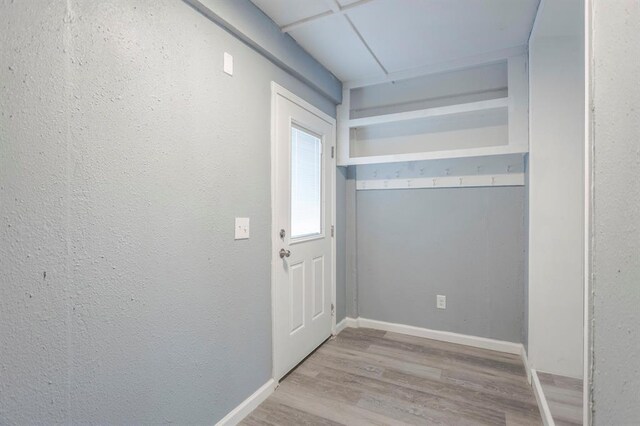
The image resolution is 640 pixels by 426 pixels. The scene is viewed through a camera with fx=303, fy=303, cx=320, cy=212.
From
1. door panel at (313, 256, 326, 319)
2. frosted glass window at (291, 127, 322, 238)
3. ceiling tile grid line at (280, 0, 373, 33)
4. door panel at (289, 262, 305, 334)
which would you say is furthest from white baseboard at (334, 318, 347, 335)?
ceiling tile grid line at (280, 0, 373, 33)

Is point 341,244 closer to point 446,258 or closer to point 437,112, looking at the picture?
point 446,258

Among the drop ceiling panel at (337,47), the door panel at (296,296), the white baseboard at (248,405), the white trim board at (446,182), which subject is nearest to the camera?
the white baseboard at (248,405)

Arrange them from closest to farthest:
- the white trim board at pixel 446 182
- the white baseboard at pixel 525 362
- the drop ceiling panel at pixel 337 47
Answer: the drop ceiling panel at pixel 337 47 < the white baseboard at pixel 525 362 < the white trim board at pixel 446 182

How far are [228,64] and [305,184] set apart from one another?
1.04 meters

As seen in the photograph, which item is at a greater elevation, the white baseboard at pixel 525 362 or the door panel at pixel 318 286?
the door panel at pixel 318 286

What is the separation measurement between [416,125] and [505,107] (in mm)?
711

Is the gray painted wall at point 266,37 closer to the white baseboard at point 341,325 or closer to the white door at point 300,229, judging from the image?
the white door at point 300,229

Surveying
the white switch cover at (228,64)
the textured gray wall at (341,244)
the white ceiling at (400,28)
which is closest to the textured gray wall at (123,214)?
the white switch cover at (228,64)

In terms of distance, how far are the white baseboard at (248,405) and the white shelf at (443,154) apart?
1935mm

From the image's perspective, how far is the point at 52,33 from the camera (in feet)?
3.18

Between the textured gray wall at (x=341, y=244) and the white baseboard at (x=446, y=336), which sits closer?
the white baseboard at (x=446, y=336)

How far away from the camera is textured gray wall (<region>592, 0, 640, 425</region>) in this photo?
726mm

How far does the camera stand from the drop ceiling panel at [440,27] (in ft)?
5.83

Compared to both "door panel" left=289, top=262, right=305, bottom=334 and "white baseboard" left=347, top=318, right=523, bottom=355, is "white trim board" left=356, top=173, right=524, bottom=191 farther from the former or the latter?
"white baseboard" left=347, top=318, right=523, bottom=355
